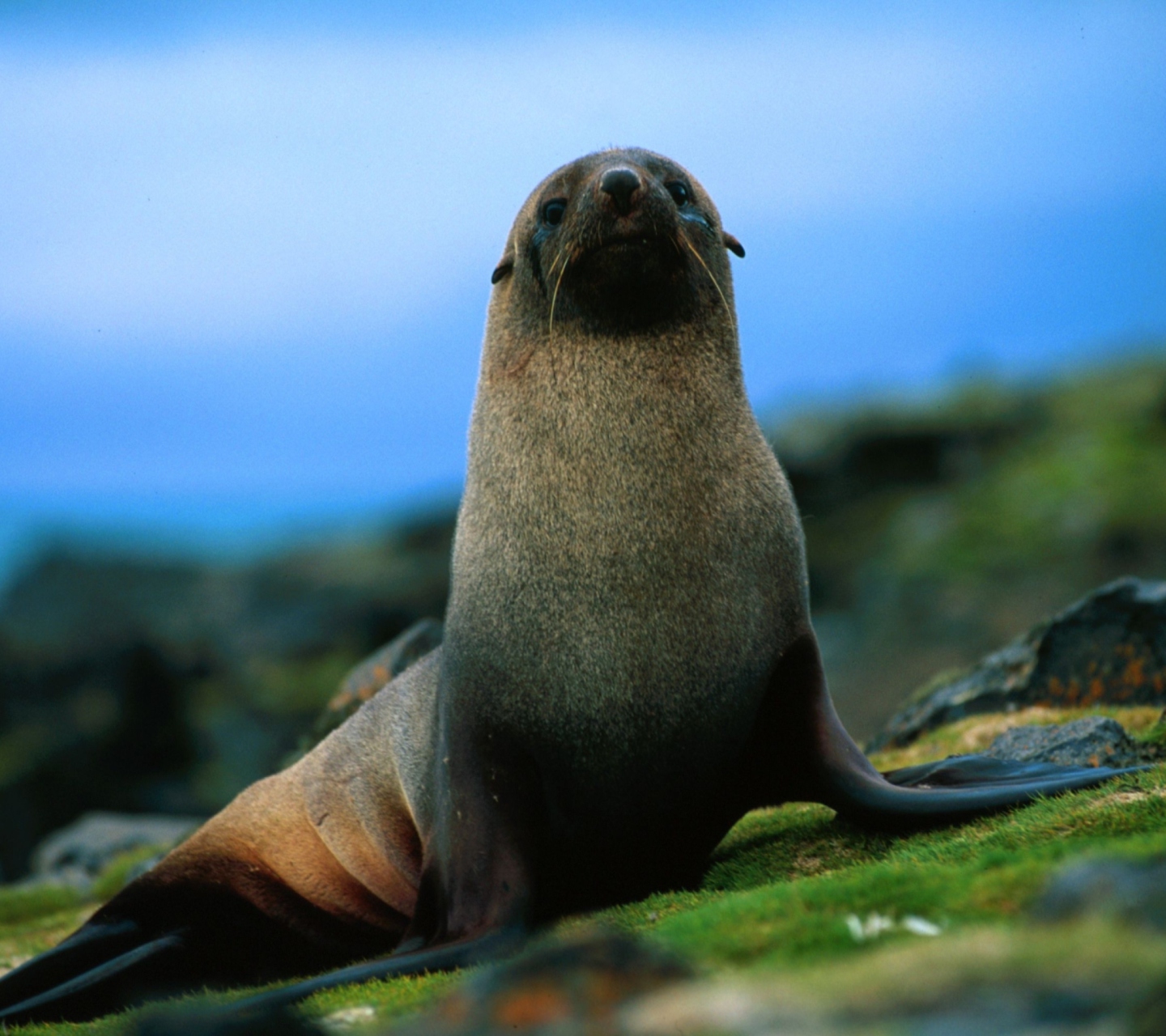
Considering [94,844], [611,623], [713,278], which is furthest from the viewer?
[94,844]

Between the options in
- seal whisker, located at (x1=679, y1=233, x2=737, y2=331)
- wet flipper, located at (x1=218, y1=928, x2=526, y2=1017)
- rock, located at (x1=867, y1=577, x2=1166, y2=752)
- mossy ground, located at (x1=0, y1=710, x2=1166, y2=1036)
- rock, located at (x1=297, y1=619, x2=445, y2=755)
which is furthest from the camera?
rock, located at (x1=297, y1=619, x2=445, y2=755)

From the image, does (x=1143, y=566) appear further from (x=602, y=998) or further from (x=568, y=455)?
(x=602, y=998)

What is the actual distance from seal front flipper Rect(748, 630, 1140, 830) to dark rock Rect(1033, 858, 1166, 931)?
2.91m

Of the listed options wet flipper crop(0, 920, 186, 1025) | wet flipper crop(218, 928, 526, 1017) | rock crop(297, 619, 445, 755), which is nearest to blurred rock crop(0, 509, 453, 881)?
rock crop(297, 619, 445, 755)

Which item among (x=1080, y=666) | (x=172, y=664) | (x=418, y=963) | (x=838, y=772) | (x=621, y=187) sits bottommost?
(x=418, y=963)

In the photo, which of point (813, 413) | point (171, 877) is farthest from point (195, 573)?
point (171, 877)

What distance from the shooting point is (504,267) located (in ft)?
22.7

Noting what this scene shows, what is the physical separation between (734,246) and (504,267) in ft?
4.00

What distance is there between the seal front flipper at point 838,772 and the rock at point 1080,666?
3.99m

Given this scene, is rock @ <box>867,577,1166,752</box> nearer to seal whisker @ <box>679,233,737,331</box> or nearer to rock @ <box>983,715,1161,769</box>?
rock @ <box>983,715,1161,769</box>

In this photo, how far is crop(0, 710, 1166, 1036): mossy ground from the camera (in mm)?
2518

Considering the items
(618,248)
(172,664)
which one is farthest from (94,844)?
(172,664)

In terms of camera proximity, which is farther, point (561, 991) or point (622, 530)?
point (622, 530)

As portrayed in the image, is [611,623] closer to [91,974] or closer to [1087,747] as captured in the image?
[1087,747]
